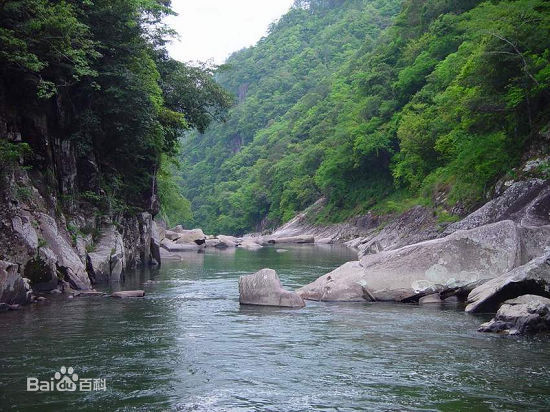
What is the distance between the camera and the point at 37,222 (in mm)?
17672

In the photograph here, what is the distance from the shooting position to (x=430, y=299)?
53.6 feet

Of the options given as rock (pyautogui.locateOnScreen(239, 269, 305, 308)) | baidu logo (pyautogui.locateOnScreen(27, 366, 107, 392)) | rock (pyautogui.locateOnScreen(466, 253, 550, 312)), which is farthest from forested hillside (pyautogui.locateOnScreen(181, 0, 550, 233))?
baidu logo (pyautogui.locateOnScreen(27, 366, 107, 392))

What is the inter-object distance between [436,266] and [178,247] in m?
31.9

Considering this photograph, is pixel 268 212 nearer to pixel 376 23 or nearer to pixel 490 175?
pixel 376 23

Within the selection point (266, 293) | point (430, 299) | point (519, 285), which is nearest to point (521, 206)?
point (430, 299)

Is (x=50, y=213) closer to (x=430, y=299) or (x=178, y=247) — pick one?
(x=430, y=299)

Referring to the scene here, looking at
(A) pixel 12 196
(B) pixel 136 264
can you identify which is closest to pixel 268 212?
(B) pixel 136 264

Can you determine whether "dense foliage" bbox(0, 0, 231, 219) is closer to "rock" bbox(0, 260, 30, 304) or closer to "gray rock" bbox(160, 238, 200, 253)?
"rock" bbox(0, 260, 30, 304)

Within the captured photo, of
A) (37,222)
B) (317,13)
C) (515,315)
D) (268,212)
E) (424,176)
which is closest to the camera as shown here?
(515,315)

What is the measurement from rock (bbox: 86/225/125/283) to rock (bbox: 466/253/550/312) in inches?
540

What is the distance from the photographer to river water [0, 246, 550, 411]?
7.88m

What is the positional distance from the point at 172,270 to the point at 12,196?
41.7 ft

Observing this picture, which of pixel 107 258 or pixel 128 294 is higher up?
pixel 107 258

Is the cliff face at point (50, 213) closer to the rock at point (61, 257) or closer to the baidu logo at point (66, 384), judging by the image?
the rock at point (61, 257)
